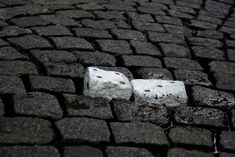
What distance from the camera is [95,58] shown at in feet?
12.7

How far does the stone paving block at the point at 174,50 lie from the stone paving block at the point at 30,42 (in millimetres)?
1140

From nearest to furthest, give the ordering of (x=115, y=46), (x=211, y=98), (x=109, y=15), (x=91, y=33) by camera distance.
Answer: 1. (x=211, y=98)
2. (x=115, y=46)
3. (x=91, y=33)
4. (x=109, y=15)

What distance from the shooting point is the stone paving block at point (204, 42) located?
15.0 ft

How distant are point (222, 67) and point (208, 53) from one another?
13.1 inches

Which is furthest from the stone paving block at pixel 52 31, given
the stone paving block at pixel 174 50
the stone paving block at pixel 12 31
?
the stone paving block at pixel 174 50

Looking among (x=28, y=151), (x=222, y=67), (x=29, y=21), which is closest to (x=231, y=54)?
(x=222, y=67)

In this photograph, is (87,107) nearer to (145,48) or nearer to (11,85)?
(11,85)

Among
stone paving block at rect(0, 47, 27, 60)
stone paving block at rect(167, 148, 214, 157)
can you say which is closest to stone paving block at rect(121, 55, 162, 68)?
stone paving block at rect(0, 47, 27, 60)

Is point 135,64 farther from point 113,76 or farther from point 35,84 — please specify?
point 35,84

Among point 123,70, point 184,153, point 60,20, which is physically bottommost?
point 184,153

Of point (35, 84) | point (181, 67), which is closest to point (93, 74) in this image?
point (35, 84)

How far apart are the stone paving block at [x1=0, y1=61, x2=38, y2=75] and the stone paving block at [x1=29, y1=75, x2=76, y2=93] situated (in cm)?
12

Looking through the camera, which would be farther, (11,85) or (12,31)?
(12,31)

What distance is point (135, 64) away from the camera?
3855mm
